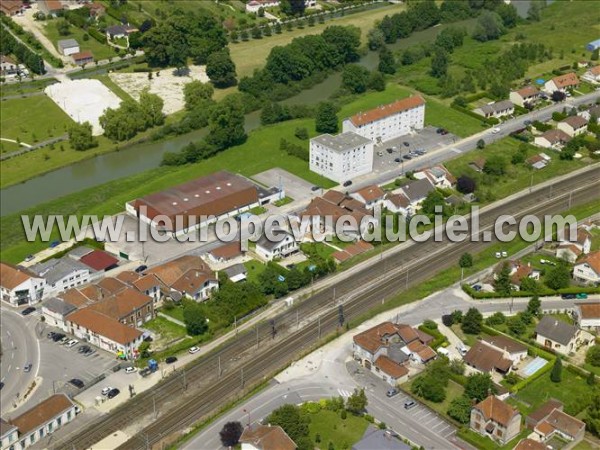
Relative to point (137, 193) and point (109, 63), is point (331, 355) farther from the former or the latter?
point (109, 63)

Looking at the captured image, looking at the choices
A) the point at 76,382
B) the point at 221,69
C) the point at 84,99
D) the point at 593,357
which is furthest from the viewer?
the point at 221,69

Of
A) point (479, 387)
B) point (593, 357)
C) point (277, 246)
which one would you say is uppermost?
point (277, 246)

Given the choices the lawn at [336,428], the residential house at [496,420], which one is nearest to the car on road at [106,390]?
the lawn at [336,428]

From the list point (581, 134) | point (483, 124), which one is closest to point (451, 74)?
point (483, 124)

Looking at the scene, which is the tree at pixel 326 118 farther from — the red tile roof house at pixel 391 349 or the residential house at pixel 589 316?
the residential house at pixel 589 316

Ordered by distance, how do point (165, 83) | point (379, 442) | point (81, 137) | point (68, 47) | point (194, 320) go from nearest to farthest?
point (379, 442) < point (194, 320) < point (81, 137) < point (165, 83) < point (68, 47)

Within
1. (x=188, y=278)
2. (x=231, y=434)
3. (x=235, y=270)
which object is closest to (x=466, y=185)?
(x=235, y=270)

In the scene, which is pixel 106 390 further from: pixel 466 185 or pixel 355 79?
pixel 355 79
